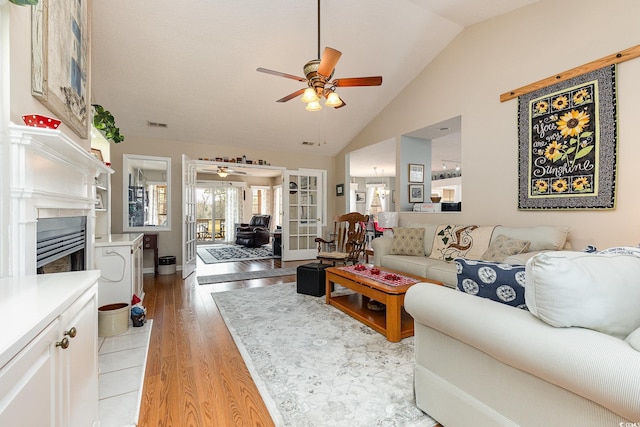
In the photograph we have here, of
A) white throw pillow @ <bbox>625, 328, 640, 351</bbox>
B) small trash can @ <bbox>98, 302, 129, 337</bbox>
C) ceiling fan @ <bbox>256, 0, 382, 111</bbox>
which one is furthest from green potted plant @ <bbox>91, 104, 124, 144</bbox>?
white throw pillow @ <bbox>625, 328, 640, 351</bbox>

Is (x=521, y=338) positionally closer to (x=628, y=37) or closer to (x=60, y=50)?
(x=60, y=50)

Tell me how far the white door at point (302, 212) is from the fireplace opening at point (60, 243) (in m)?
4.28

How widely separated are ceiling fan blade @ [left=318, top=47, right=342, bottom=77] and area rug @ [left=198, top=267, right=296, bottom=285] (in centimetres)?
332

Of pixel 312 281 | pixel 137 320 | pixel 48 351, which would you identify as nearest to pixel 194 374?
pixel 137 320

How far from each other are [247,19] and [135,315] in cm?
339

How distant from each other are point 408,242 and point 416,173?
5.02ft

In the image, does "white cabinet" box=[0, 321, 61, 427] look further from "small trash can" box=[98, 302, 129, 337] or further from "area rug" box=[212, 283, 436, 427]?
"small trash can" box=[98, 302, 129, 337]

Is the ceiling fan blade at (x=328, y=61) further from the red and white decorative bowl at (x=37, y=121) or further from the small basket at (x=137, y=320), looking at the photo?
the small basket at (x=137, y=320)

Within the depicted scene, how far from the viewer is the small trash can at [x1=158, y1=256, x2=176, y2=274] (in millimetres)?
4883

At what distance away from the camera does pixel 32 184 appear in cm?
129

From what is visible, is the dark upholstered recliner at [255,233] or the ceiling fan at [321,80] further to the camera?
the dark upholstered recliner at [255,233]

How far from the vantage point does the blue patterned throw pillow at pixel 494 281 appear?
4.02ft

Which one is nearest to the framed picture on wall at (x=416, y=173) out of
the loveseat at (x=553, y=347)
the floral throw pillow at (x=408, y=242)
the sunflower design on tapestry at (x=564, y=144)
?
the floral throw pillow at (x=408, y=242)

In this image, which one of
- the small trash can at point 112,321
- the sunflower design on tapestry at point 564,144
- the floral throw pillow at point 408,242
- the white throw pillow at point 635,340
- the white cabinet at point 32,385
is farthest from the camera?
the floral throw pillow at point 408,242
